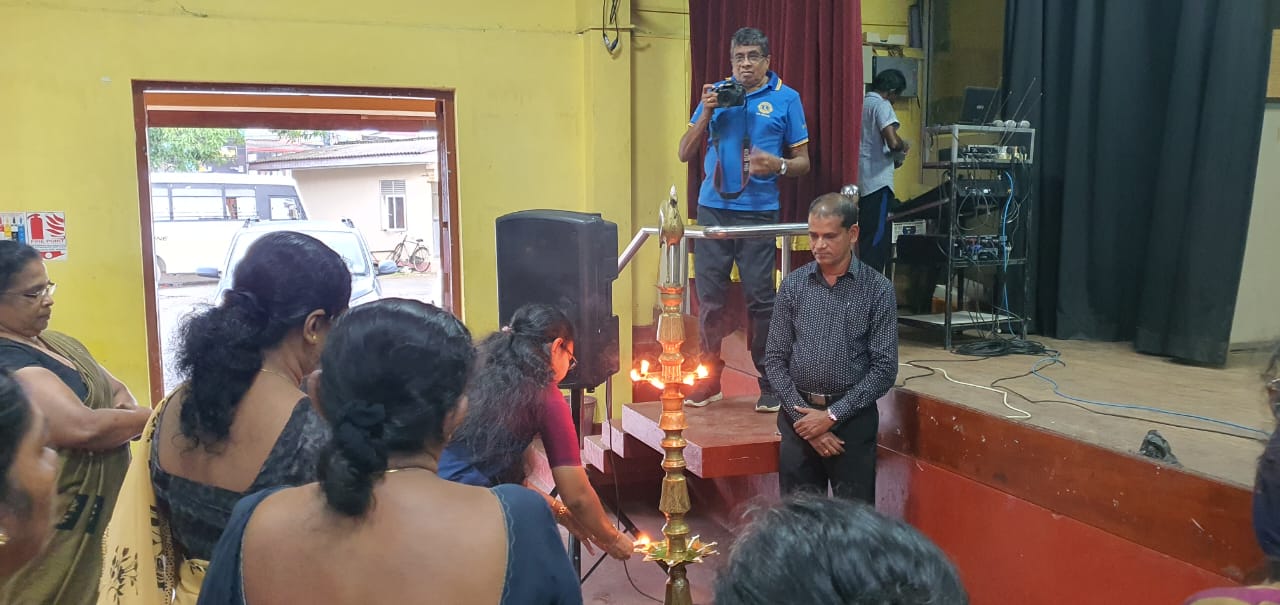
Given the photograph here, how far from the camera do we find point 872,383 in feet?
8.13

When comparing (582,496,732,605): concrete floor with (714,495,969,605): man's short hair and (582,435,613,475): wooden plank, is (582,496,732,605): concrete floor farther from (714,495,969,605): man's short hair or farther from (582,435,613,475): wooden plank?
(714,495,969,605): man's short hair

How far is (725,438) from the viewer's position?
9.68 ft

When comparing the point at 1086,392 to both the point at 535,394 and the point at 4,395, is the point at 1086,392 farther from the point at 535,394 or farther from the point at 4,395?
the point at 4,395

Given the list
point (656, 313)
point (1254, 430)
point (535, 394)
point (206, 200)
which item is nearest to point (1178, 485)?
point (1254, 430)

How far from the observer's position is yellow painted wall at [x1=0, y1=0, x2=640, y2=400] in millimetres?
4125

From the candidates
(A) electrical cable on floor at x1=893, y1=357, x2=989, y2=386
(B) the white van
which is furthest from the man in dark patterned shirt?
(B) the white van

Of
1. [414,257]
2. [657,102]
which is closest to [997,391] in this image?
[657,102]

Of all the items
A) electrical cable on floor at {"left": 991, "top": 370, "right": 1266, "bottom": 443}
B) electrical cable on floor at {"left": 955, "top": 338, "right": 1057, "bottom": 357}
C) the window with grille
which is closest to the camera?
electrical cable on floor at {"left": 991, "top": 370, "right": 1266, "bottom": 443}

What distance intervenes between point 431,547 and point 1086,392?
2579 millimetres

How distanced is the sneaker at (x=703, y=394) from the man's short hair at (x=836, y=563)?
2676 millimetres

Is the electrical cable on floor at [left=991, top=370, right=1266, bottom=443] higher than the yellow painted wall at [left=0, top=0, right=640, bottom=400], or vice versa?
the yellow painted wall at [left=0, top=0, right=640, bottom=400]

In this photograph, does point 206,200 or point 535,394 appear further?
point 206,200

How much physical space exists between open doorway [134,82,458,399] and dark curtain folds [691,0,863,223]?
184cm

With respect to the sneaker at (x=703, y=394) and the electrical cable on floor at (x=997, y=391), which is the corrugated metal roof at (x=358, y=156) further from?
the electrical cable on floor at (x=997, y=391)
